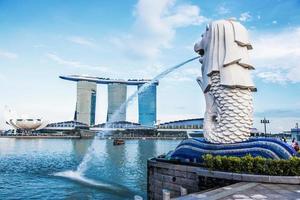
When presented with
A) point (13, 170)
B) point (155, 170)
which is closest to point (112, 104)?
point (13, 170)

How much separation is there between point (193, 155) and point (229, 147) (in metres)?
2.18

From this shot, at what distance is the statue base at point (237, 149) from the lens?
1484 cm

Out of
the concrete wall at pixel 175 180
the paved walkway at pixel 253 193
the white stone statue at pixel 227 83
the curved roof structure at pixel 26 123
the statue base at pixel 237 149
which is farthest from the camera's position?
the curved roof structure at pixel 26 123

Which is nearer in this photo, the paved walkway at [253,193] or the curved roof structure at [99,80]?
the paved walkway at [253,193]

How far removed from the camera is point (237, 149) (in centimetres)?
1597

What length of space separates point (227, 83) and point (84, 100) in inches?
6956

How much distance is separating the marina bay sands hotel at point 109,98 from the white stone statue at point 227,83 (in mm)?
148552

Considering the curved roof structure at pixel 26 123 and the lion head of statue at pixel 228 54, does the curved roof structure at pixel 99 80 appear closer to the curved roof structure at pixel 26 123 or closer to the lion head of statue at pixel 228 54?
the curved roof structure at pixel 26 123

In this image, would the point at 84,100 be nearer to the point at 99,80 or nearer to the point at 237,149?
the point at 99,80

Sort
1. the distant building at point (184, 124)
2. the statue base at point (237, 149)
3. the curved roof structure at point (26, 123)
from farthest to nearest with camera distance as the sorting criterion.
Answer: the distant building at point (184, 124), the curved roof structure at point (26, 123), the statue base at point (237, 149)

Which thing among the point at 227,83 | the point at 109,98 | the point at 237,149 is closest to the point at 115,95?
the point at 109,98

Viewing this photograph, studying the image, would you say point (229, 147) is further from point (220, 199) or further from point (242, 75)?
point (220, 199)

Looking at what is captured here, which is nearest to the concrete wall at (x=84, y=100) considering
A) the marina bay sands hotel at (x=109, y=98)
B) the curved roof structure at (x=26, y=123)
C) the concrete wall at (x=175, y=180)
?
the marina bay sands hotel at (x=109, y=98)

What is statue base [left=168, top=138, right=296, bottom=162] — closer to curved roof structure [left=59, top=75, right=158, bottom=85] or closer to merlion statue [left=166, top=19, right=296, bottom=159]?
merlion statue [left=166, top=19, right=296, bottom=159]
